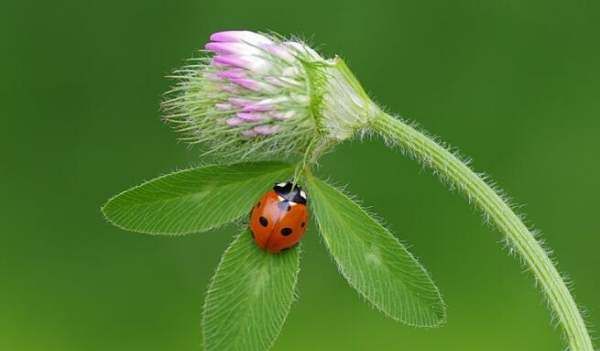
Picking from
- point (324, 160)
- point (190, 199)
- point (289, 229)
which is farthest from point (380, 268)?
point (324, 160)

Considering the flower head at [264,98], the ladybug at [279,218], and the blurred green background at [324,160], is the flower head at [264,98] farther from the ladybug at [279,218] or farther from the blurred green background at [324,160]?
the blurred green background at [324,160]

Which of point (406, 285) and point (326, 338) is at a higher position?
point (326, 338)

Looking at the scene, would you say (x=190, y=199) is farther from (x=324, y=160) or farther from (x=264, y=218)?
(x=324, y=160)

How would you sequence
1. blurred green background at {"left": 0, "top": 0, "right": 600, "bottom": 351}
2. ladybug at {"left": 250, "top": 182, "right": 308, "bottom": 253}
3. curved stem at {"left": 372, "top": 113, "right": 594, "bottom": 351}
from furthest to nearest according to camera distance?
blurred green background at {"left": 0, "top": 0, "right": 600, "bottom": 351}, ladybug at {"left": 250, "top": 182, "right": 308, "bottom": 253}, curved stem at {"left": 372, "top": 113, "right": 594, "bottom": 351}

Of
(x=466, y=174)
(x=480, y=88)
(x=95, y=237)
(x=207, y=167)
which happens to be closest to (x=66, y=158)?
(x=95, y=237)

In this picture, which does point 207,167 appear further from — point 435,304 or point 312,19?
point 312,19

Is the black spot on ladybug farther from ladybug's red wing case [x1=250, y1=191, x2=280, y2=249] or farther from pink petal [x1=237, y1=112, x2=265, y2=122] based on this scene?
pink petal [x1=237, y1=112, x2=265, y2=122]

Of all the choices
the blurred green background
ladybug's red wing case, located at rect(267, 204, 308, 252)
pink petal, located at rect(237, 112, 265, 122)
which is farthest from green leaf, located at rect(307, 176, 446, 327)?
the blurred green background
